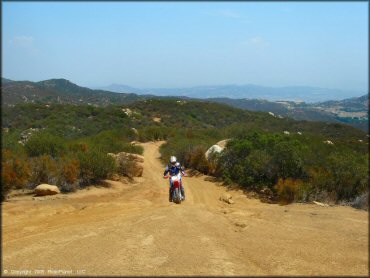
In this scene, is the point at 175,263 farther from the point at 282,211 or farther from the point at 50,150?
the point at 50,150

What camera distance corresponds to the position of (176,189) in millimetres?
11148

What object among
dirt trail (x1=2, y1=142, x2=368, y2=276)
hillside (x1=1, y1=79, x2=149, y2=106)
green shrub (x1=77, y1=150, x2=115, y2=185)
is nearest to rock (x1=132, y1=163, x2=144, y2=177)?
green shrub (x1=77, y1=150, x2=115, y2=185)

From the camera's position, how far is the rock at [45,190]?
1165 cm

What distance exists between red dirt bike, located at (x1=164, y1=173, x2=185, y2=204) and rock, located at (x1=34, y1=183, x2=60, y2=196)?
3.76 meters

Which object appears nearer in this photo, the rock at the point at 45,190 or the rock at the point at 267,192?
the rock at the point at 45,190

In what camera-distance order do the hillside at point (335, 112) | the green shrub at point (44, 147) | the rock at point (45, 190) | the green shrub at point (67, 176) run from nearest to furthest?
the rock at point (45, 190) < the green shrub at point (67, 176) < the green shrub at point (44, 147) < the hillside at point (335, 112)

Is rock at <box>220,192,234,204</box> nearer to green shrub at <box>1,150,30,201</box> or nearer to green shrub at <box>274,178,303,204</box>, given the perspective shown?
green shrub at <box>274,178,303,204</box>

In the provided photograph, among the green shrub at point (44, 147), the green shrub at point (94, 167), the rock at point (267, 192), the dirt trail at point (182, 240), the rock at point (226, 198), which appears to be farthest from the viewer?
the green shrub at point (44, 147)

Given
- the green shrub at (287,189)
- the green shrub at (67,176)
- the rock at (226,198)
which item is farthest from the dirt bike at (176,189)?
the green shrub at (67,176)

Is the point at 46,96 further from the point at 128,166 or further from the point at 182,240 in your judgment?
the point at 182,240

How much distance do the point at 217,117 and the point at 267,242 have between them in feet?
163

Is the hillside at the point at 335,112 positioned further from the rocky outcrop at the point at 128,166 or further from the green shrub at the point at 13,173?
the green shrub at the point at 13,173

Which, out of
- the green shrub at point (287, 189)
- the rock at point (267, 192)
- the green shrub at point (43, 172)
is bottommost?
the rock at point (267, 192)

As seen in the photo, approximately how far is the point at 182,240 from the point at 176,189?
4.47 metres
